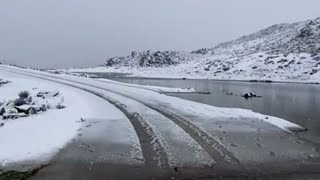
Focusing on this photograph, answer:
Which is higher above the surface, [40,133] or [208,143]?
[40,133]

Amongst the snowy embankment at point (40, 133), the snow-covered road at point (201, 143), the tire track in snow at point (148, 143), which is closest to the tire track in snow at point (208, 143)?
the snow-covered road at point (201, 143)

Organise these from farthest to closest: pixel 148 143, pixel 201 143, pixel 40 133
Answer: pixel 40 133
pixel 201 143
pixel 148 143

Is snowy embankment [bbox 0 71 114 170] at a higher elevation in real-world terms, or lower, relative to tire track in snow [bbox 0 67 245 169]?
higher

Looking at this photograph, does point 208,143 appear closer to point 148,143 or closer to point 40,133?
point 148,143

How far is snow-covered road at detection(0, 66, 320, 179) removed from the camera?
10641 mm

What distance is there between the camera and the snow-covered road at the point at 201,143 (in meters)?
10.6

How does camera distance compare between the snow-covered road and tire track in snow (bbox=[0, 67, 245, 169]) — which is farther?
tire track in snow (bbox=[0, 67, 245, 169])

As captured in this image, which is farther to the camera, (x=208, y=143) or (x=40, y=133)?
(x=40, y=133)

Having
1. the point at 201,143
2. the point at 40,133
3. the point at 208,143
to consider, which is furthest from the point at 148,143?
the point at 40,133

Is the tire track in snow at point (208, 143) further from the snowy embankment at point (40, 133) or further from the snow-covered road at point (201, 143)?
the snowy embankment at point (40, 133)

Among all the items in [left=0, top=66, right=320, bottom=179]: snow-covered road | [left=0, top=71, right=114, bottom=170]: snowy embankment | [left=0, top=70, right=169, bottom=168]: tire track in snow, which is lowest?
[left=0, top=66, right=320, bottom=179]: snow-covered road

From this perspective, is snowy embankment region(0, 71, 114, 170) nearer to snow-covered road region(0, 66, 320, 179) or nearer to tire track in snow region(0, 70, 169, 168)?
snow-covered road region(0, 66, 320, 179)

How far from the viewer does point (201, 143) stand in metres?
13.0

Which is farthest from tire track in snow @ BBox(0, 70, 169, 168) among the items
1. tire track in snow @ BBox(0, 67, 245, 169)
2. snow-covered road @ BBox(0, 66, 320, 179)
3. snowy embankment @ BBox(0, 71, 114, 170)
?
snowy embankment @ BBox(0, 71, 114, 170)
